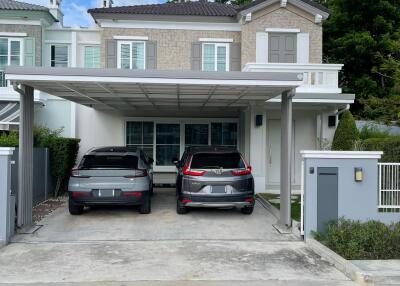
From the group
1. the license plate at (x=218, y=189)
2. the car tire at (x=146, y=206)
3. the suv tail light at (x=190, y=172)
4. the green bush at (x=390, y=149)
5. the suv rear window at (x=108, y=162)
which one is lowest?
the car tire at (x=146, y=206)

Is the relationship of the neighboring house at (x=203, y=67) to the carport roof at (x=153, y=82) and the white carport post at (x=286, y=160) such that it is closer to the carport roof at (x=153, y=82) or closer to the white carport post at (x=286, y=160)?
the carport roof at (x=153, y=82)

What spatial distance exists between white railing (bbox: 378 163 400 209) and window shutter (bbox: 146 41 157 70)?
465 inches

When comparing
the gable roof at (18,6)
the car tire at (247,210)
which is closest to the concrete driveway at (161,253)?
the car tire at (247,210)

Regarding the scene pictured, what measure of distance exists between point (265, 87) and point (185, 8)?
39.1ft

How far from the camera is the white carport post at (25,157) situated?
28.9 feet

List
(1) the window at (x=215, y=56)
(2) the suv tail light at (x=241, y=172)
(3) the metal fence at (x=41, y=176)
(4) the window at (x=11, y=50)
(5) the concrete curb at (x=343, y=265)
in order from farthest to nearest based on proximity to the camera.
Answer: (1) the window at (x=215, y=56) < (4) the window at (x=11, y=50) < (3) the metal fence at (x=41, y=176) < (2) the suv tail light at (x=241, y=172) < (5) the concrete curb at (x=343, y=265)

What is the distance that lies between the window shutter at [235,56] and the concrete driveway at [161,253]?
9350mm

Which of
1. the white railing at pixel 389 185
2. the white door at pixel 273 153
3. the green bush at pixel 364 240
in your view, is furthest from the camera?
the white door at pixel 273 153

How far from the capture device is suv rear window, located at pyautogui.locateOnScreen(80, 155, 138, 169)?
33.6 feet

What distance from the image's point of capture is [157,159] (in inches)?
661

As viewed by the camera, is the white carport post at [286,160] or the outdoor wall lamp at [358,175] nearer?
the outdoor wall lamp at [358,175]

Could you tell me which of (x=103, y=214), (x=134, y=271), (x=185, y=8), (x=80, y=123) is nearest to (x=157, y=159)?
(x=80, y=123)

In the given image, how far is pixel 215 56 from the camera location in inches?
730

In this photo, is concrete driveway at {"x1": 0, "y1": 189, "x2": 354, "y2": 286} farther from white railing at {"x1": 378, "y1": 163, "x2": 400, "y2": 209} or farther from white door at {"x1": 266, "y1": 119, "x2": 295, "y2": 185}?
white door at {"x1": 266, "y1": 119, "x2": 295, "y2": 185}
